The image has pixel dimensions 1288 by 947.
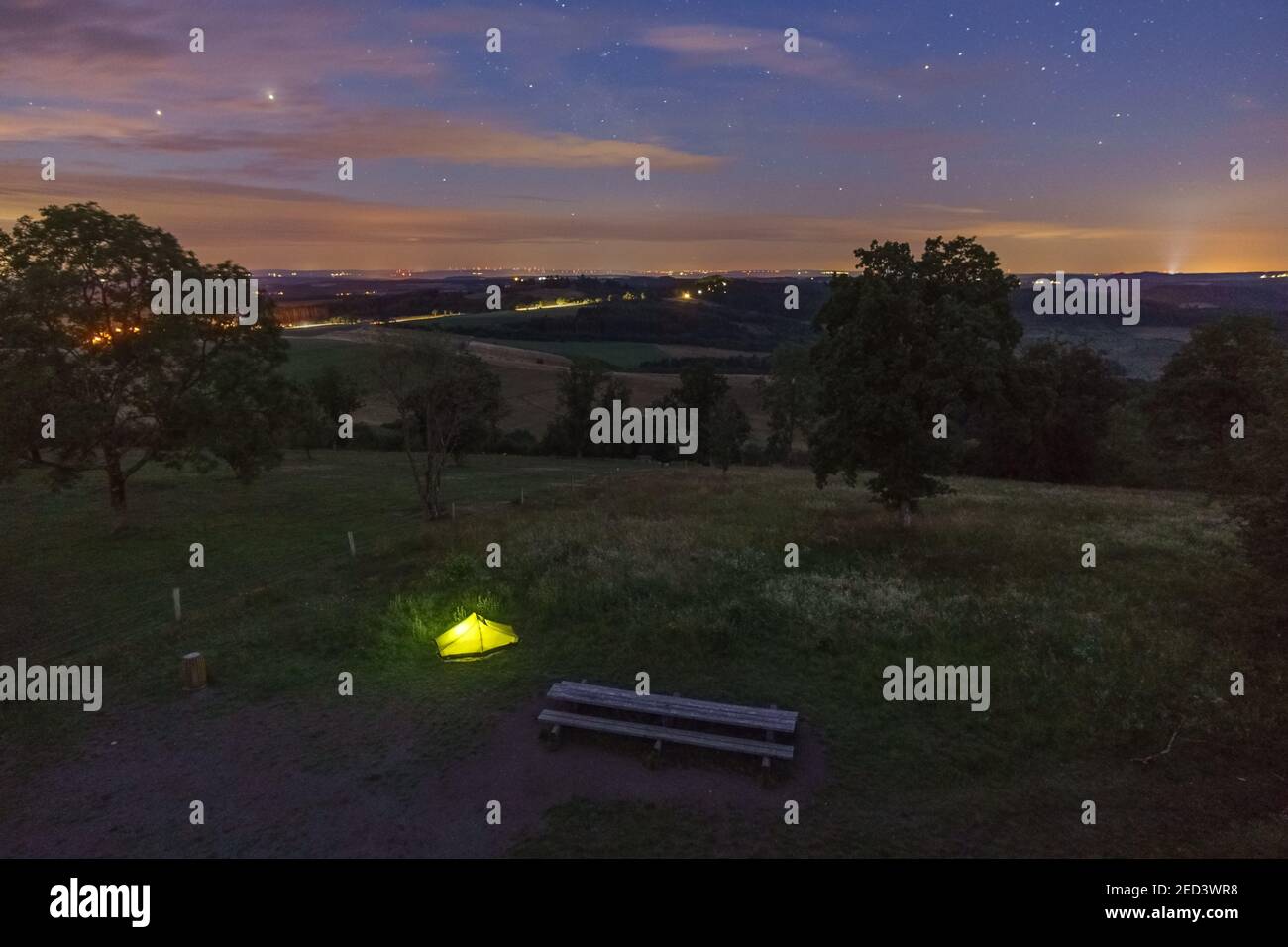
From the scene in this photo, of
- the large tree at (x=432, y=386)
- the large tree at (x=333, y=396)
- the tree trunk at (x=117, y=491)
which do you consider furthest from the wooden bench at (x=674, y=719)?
the large tree at (x=333, y=396)

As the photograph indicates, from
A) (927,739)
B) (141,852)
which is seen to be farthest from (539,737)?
(927,739)

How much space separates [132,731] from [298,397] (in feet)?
75.0

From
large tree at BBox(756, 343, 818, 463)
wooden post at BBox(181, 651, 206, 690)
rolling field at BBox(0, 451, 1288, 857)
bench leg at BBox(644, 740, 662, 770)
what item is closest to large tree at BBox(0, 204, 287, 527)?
Answer: rolling field at BBox(0, 451, 1288, 857)

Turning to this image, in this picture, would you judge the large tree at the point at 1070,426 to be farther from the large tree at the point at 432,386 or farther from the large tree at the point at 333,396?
the large tree at the point at 333,396

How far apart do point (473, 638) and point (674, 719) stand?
542 cm

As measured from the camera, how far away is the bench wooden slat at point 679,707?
438 inches

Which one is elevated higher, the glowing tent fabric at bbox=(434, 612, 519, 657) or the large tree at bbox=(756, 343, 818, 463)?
the large tree at bbox=(756, 343, 818, 463)

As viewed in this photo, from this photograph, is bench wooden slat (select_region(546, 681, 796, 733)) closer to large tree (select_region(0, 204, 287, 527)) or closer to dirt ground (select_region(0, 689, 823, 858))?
dirt ground (select_region(0, 689, 823, 858))

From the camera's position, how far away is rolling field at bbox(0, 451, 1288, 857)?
30.8 ft

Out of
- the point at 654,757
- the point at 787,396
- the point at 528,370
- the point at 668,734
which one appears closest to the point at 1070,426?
the point at 787,396

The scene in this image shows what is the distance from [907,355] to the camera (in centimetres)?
2192

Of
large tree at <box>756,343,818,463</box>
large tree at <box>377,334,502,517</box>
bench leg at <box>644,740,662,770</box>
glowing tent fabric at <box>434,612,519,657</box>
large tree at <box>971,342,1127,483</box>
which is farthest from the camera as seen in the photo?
large tree at <box>756,343,818,463</box>

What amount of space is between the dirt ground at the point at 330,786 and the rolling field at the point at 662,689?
0.17 feet
